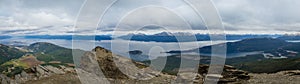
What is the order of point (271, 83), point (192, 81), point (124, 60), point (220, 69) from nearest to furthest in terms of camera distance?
point (271, 83)
point (192, 81)
point (220, 69)
point (124, 60)

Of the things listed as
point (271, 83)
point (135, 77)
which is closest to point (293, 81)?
point (271, 83)

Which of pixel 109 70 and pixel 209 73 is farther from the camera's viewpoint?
pixel 109 70

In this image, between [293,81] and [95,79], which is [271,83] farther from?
[95,79]

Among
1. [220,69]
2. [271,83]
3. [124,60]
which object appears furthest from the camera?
[124,60]

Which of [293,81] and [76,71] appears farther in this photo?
[76,71]

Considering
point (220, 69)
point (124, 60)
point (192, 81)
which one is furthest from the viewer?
point (124, 60)

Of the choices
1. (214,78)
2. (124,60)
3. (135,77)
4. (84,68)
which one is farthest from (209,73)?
(84,68)

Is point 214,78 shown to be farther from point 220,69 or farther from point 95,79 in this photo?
point 95,79
